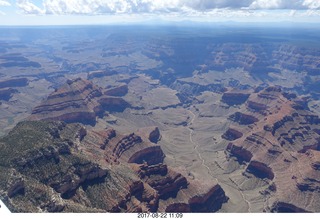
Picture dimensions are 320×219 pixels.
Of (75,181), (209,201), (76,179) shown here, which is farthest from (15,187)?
(209,201)

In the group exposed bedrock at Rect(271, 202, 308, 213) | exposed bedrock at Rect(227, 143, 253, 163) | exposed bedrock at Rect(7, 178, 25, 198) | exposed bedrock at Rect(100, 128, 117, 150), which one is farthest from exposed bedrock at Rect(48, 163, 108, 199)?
exposed bedrock at Rect(227, 143, 253, 163)

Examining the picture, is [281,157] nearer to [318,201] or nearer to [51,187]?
[318,201]

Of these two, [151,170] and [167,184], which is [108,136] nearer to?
[151,170]

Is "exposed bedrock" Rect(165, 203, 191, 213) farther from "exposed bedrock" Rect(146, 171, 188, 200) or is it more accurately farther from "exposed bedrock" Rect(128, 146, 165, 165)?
"exposed bedrock" Rect(128, 146, 165, 165)

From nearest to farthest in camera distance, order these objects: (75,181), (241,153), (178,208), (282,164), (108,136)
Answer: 1. (75,181)
2. (178,208)
3. (282,164)
4. (108,136)
5. (241,153)

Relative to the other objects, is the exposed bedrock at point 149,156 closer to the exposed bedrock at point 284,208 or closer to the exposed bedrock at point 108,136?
the exposed bedrock at point 108,136

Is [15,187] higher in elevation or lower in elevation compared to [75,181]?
higher

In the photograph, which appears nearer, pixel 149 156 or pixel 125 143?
pixel 125 143
